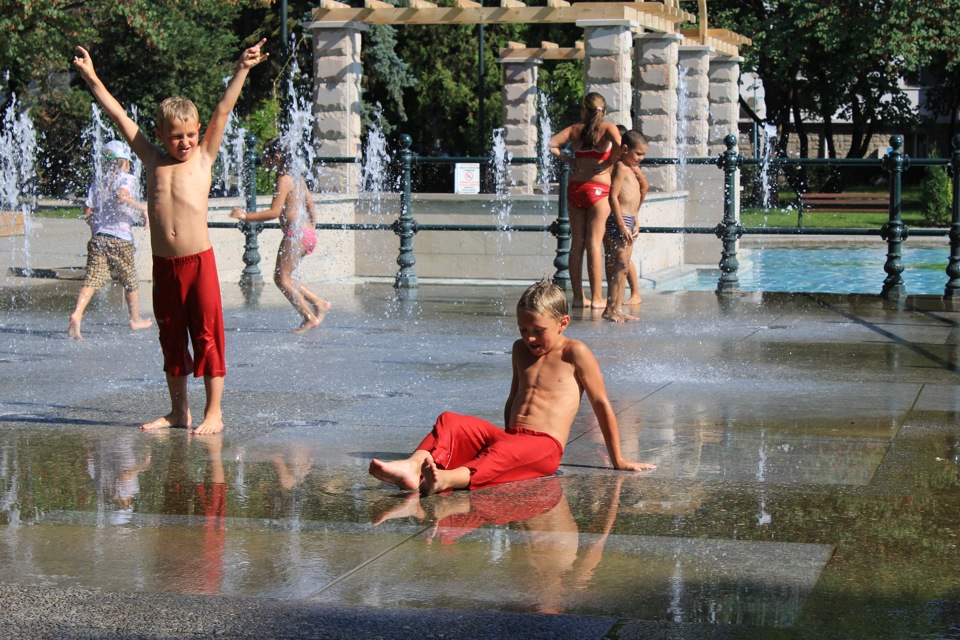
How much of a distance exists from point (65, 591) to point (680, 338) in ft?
21.8

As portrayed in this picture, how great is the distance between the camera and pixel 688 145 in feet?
74.0

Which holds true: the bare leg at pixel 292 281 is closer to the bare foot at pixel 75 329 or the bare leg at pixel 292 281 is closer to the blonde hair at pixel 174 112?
the bare foot at pixel 75 329

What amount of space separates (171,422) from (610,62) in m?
12.8

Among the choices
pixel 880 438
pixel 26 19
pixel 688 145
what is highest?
pixel 26 19

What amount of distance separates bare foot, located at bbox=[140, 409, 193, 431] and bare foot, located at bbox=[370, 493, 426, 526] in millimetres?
1795

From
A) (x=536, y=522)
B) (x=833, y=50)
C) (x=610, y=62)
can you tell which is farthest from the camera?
(x=833, y=50)

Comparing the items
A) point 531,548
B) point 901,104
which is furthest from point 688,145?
point 901,104

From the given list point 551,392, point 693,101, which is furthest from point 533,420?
point 693,101

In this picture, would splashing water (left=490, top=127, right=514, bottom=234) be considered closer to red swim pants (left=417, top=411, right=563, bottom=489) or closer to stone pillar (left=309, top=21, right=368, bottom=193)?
stone pillar (left=309, top=21, right=368, bottom=193)

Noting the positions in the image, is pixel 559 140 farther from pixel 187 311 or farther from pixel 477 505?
pixel 477 505

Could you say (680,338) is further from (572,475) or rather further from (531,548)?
(531,548)

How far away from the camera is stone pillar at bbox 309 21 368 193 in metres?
19.0

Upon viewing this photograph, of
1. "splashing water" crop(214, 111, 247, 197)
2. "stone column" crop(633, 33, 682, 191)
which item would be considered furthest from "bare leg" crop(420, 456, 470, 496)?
"splashing water" crop(214, 111, 247, 197)

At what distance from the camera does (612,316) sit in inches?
437
